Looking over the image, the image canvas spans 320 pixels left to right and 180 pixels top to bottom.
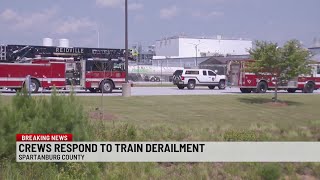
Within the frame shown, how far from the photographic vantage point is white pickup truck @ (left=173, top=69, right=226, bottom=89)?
4157 centimetres

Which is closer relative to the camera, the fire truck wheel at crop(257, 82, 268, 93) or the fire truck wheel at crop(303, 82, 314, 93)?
the fire truck wheel at crop(257, 82, 268, 93)

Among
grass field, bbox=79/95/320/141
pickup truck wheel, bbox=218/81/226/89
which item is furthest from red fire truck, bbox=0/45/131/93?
pickup truck wheel, bbox=218/81/226/89

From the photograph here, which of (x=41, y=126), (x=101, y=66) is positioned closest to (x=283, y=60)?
(x=101, y=66)

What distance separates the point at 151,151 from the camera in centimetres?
682

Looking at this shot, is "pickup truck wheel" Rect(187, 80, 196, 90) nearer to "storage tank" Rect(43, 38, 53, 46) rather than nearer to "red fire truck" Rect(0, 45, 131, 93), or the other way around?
"red fire truck" Rect(0, 45, 131, 93)

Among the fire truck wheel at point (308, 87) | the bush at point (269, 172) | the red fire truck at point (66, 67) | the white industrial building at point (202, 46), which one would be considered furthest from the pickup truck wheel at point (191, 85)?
the white industrial building at point (202, 46)

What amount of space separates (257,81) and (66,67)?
1503 centimetres

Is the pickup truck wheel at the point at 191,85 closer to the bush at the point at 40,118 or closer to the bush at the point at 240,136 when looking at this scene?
the bush at the point at 240,136

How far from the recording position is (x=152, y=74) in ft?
314

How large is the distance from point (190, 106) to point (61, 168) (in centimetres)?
1575

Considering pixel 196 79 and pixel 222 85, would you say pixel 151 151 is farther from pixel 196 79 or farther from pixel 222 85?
pixel 222 85

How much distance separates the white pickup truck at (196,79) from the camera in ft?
136

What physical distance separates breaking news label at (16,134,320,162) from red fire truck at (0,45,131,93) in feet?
76.0

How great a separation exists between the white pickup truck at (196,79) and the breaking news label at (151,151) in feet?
112
